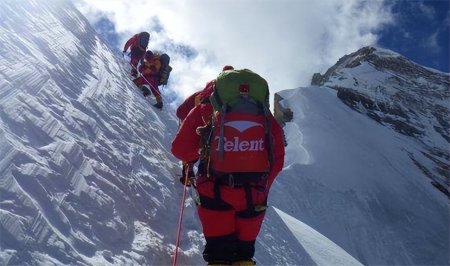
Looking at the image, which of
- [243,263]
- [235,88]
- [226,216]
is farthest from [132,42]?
[243,263]

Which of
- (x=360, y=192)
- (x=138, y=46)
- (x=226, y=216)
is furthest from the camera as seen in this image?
(x=360, y=192)

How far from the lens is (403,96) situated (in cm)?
3891

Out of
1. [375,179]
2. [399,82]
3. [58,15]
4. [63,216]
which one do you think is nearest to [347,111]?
[375,179]

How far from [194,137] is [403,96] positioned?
37.9 m

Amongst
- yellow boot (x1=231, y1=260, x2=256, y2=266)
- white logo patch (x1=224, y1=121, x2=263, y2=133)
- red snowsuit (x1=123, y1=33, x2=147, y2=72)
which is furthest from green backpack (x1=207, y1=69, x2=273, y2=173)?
red snowsuit (x1=123, y1=33, x2=147, y2=72)

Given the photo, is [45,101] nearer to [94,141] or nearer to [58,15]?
[94,141]

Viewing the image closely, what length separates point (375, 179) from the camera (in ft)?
76.1

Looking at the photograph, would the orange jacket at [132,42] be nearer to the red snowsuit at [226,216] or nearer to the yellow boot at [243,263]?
the red snowsuit at [226,216]

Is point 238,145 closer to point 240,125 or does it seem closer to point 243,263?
point 240,125

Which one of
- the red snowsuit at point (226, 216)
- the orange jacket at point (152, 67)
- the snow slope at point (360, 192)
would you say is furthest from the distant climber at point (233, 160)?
the snow slope at point (360, 192)

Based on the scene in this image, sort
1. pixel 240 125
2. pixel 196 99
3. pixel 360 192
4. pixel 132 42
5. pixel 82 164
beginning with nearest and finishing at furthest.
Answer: pixel 240 125
pixel 196 99
pixel 82 164
pixel 132 42
pixel 360 192

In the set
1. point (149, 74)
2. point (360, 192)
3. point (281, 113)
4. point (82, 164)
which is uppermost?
point (281, 113)

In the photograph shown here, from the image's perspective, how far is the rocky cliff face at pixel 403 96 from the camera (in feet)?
102

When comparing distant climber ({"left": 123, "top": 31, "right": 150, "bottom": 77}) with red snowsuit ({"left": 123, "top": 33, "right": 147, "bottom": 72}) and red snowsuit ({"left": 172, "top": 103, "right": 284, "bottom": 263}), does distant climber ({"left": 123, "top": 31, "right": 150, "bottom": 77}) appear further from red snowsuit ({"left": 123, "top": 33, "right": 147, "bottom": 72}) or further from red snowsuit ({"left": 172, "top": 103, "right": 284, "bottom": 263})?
red snowsuit ({"left": 172, "top": 103, "right": 284, "bottom": 263})
